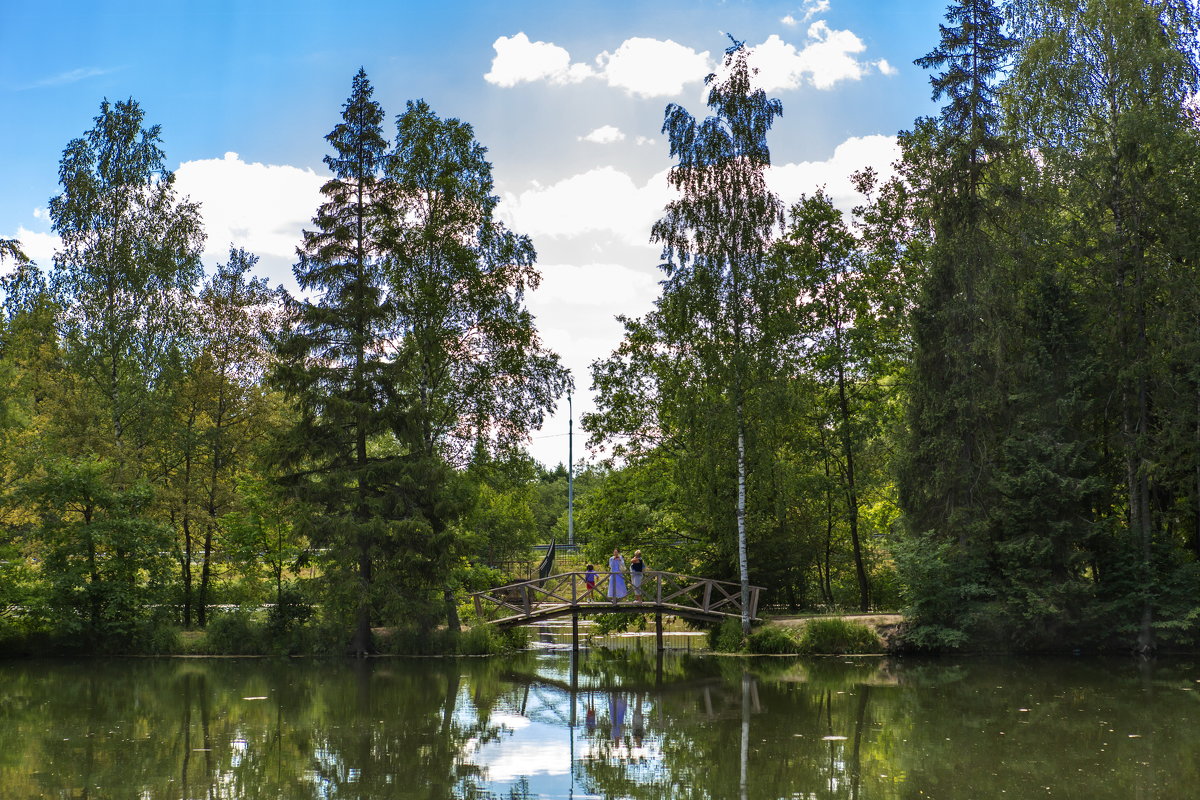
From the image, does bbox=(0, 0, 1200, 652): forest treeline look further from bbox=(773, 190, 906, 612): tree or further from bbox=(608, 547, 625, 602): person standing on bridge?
bbox=(608, 547, 625, 602): person standing on bridge

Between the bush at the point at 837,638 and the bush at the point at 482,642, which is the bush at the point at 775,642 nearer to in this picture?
the bush at the point at 837,638

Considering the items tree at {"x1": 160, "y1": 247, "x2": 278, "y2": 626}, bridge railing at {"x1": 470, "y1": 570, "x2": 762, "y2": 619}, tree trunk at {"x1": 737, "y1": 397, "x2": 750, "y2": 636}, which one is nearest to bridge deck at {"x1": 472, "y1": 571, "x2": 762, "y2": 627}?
bridge railing at {"x1": 470, "y1": 570, "x2": 762, "y2": 619}

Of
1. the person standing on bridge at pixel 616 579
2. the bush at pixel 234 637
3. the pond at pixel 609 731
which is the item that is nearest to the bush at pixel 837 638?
the pond at pixel 609 731

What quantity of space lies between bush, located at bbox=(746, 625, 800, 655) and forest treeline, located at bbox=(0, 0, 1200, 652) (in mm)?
1796

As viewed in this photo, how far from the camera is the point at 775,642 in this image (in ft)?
76.1

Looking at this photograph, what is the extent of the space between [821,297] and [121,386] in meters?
18.3

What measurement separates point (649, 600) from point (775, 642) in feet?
10.9

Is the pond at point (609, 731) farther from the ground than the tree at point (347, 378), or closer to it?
closer to it

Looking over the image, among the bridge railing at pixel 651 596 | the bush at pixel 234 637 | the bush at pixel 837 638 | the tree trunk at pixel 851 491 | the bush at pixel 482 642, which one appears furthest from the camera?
the tree trunk at pixel 851 491

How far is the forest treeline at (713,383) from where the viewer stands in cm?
2250

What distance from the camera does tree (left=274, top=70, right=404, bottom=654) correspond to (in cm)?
2238

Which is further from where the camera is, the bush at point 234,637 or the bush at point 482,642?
the bush at point 482,642

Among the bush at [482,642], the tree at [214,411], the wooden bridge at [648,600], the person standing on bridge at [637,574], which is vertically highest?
the tree at [214,411]

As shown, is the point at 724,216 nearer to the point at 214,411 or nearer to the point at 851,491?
the point at 851,491
